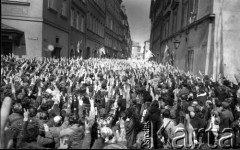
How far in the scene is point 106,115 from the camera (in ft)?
19.1

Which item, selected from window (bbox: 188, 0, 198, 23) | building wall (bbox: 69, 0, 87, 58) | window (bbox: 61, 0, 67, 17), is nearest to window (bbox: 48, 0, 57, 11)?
window (bbox: 61, 0, 67, 17)

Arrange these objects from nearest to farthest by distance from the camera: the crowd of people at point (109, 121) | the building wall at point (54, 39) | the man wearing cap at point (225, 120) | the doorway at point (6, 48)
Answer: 1. the crowd of people at point (109, 121)
2. the man wearing cap at point (225, 120)
3. the doorway at point (6, 48)
4. the building wall at point (54, 39)

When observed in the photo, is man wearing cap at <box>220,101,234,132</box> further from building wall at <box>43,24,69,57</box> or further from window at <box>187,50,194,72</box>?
building wall at <box>43,24,69,57</box>

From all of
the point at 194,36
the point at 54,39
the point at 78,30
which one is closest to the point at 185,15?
the point at 194,36

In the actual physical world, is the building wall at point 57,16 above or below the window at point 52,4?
below

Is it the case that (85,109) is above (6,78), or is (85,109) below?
below

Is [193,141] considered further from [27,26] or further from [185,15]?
[185,15]

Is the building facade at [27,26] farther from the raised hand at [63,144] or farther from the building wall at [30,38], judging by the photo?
the raised hand at [63,144]

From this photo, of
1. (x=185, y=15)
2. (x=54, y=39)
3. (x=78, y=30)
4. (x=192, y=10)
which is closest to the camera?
(x=192, y=10)

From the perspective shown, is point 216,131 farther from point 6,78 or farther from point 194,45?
point 194,45

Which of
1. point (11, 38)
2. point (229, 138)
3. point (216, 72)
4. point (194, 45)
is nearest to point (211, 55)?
point (216, 72)

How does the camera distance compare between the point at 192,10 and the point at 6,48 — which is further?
the point at 192,10

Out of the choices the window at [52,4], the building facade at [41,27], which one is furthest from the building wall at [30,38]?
the window at [52,4]

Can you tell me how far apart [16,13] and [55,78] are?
945cm
